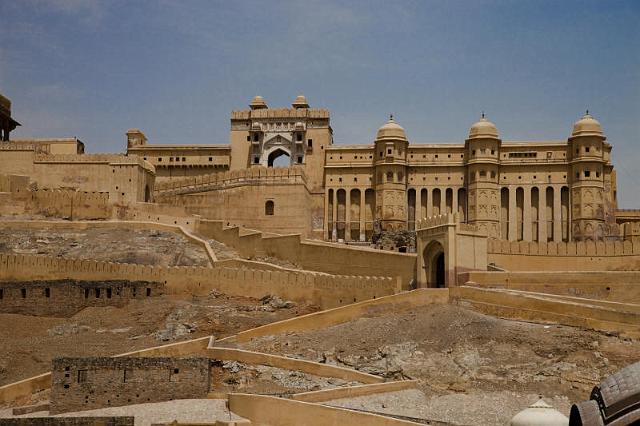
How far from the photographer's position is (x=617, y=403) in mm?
6426

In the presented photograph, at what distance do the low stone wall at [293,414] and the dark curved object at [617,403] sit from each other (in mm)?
13198

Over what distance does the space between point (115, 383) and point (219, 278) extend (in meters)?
12.1

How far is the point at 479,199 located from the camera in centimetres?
4934

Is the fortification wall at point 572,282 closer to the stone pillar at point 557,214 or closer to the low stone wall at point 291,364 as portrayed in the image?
the low stone wall at point 291,364

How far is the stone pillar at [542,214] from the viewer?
49281 mm

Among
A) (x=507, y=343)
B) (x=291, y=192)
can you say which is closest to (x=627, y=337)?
(x=507, y=343)

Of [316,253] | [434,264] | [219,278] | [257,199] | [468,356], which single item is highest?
[257,199]

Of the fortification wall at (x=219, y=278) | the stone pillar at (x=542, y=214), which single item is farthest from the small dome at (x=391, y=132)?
the fortification wall at (x=219, y=278)

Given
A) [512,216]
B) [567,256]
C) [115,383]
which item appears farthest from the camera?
[512,216]

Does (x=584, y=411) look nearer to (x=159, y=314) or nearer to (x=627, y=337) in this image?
(x=627, y=337)

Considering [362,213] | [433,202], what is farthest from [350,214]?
[433,202]

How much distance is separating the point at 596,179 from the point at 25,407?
33.9m

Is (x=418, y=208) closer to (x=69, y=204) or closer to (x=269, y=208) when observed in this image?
(x=269, y=208)

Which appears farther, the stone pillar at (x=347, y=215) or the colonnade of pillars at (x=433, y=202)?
the stone pillar at (x=347, y=215)
